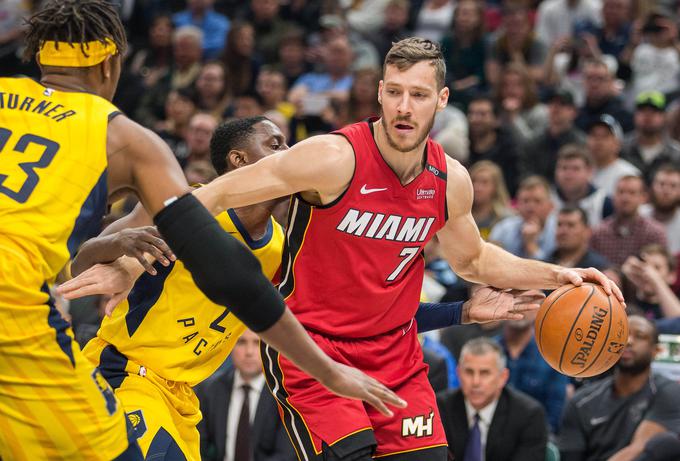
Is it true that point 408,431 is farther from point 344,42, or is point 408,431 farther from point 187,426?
point 344,42

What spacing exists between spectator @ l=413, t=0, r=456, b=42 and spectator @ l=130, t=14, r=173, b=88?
3.29 m

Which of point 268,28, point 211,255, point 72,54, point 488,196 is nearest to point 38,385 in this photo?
point 211,255

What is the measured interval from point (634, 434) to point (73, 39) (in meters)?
5.17

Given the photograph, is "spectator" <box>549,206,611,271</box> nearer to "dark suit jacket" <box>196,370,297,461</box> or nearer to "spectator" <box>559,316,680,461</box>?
"spectator" <box>559,316,680,461</box>

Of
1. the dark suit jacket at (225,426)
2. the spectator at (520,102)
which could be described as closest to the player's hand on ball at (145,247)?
the dark suit jacket at (225,426)

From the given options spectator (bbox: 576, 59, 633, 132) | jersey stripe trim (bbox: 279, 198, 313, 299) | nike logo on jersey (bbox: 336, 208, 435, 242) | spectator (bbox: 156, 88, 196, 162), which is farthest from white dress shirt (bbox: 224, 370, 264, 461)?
spectator (bbox: 576, 59, 633, 132)

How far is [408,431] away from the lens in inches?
186

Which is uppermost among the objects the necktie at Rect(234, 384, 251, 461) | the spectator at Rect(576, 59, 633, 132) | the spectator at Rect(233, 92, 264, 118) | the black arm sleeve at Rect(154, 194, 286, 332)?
the black arm sleeve at Rect(154, 194, 286, 332)

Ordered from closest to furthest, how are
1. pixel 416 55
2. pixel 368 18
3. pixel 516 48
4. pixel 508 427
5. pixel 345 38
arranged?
pixel 416 55
pixel 508 427
pixel 345 38
pixel 516 48
pixel 368 18

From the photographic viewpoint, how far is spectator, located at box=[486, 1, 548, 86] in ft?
41.7

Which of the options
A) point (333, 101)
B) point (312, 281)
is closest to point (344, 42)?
point (333, 101)

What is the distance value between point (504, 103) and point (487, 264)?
687 centimetres

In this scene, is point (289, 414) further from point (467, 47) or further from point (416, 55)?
point (467, 47)

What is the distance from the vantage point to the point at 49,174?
346 cm
